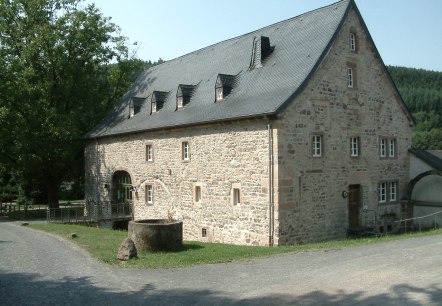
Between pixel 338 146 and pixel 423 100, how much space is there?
75.5 metres

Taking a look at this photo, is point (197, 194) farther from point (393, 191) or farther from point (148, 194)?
point (393, 191)

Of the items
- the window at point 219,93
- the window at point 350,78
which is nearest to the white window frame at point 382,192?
the window at point 350,78

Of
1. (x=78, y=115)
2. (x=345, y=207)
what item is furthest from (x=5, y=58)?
(x=345, y=207)

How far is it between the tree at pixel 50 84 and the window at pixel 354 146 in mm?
16182

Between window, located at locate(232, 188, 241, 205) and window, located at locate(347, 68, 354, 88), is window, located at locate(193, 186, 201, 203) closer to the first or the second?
window, located at locate(232, 188, 241, 205)

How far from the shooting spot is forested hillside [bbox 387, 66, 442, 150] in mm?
72500

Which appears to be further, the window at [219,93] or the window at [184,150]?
the window at [184,150]

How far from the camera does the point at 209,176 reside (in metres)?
19.2

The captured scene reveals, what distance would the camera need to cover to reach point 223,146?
1841cm

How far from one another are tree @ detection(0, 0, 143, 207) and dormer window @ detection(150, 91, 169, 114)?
5.78 metres

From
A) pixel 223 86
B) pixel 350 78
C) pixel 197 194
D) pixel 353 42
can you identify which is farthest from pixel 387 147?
pixel 197 194

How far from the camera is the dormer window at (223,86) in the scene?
19.8 metres

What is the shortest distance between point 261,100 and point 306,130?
204 cm

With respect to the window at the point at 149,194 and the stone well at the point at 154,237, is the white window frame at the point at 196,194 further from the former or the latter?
the stone well at the point at 154,237
